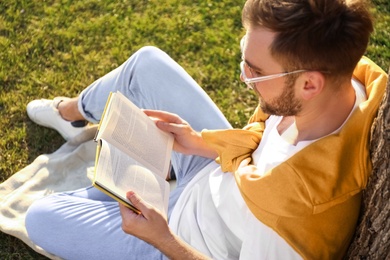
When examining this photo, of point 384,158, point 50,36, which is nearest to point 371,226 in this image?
point 384,158

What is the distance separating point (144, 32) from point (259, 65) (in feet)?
8.45

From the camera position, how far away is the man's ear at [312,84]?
198 cm

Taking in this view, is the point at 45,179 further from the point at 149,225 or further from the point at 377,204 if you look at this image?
the point at 377,204

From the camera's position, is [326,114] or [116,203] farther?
[116,203]

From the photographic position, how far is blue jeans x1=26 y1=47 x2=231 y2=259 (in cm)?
276

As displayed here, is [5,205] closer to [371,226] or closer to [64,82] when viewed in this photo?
[64,82]

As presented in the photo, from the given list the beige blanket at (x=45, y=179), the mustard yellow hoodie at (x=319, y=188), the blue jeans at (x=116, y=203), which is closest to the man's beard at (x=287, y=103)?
the mustard yellow hoodie at (x=319, y=188)

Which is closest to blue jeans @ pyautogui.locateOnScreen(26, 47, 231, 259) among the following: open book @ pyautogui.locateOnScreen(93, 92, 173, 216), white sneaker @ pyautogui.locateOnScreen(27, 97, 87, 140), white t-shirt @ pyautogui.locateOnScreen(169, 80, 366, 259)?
white t-shirt @ pyautogui.locateOnScreen(169, 80, 366, 259)

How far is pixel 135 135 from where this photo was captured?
2.60 meters

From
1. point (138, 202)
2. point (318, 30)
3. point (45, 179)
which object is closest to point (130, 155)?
point (138, 202)

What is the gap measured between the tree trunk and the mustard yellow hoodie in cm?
4

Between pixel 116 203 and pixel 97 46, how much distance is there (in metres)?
1.81

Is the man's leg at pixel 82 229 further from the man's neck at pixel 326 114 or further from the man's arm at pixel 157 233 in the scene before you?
the man's neck at pixel 326 114

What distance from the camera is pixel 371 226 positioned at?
83.6 inches
